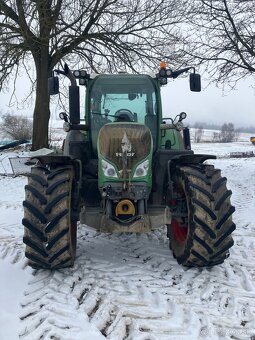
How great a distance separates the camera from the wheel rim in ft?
15.4

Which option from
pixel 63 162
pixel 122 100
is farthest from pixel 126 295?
pixel 122 100

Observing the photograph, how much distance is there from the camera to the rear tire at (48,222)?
391cm

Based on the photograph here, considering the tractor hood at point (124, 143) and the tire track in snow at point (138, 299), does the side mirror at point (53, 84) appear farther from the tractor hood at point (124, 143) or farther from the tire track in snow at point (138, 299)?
the tire track in snow at point (138, 299)

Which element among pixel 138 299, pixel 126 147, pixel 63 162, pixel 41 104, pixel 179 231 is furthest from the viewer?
pixel 41 104

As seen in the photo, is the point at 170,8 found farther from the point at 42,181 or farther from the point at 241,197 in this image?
the point at 42,181

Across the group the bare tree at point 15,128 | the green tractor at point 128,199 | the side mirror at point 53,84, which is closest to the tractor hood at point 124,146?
the green tractor at point 128,199

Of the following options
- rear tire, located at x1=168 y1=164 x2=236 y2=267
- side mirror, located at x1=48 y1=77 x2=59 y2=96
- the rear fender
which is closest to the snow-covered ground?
rear tire, located at x1=168 y1=164 x2=236 y2=267

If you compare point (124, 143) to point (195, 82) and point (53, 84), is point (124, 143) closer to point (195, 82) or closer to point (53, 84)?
point (53, 84)

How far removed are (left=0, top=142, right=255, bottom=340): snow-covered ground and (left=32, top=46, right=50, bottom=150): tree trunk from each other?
1025 centimetres

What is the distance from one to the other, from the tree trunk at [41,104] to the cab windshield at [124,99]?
10.5 metres

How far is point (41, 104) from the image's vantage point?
50.3ft

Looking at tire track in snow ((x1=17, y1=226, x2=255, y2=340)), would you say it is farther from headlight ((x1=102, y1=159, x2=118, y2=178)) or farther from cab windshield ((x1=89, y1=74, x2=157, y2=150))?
cab windshield ((x1=89, y1=74, x2=157, y2=150))

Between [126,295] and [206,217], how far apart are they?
3.70 ft

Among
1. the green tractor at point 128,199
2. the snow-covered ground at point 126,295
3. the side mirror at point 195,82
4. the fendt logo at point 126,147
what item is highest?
the side mirror at point 195,82
